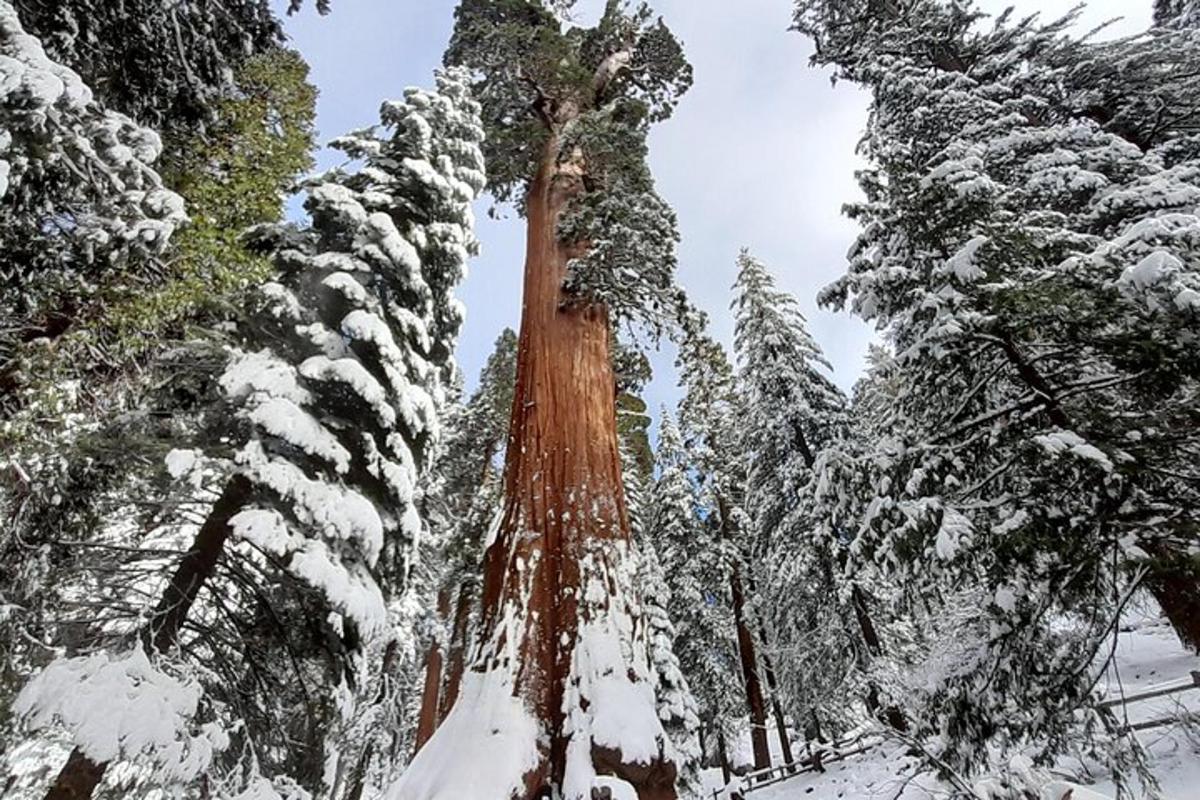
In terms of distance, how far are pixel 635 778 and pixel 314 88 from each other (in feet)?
28.4

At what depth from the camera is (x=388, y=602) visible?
7441 mm

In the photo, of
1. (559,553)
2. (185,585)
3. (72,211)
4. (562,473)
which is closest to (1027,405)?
(562,473)

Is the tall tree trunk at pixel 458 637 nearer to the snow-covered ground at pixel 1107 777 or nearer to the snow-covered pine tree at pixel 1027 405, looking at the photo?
the snow-covered ground at pixel 1107 777

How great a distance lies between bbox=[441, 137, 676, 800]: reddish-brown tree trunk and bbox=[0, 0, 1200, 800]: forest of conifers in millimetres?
22

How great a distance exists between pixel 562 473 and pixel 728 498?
17.7m

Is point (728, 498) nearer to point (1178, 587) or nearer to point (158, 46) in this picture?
point (1178, 587)

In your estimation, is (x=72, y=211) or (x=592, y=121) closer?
(x=72, y=211)

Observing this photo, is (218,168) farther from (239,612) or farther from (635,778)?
(635,778)

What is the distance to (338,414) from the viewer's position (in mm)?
6656

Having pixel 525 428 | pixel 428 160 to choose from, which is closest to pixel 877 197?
pixel 525 428

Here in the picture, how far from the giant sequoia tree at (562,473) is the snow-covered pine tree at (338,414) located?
1.59 meters

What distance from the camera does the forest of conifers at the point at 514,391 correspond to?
3.56 meters

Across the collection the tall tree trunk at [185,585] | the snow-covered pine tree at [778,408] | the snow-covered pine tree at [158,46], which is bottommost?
the tall tree trunk at [185,585]

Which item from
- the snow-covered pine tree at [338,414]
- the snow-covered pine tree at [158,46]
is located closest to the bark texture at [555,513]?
the snow-covered pine tree at [338,414]
